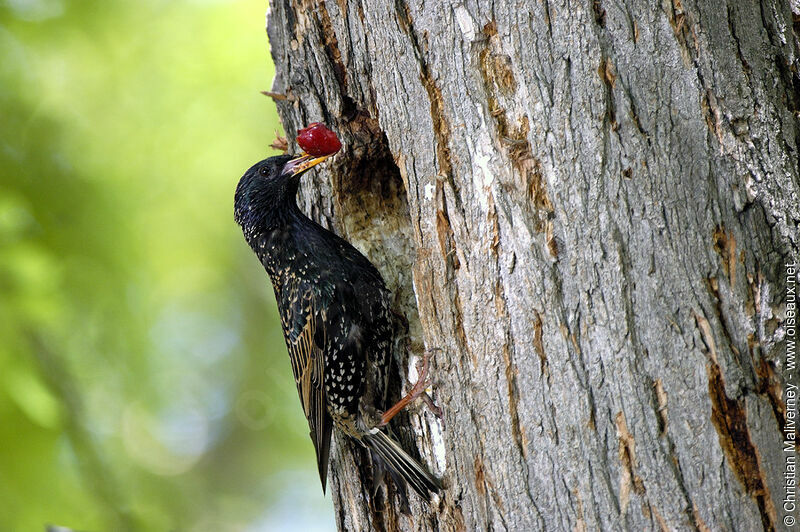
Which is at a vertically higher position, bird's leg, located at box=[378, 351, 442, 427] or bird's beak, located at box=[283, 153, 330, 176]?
bird's beak, located at box=[283, 153, 330, 176]

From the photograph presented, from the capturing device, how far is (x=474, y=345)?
2.41 meters

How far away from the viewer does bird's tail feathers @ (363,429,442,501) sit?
2805 millimetres

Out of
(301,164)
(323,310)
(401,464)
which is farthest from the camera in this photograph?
(323,310)

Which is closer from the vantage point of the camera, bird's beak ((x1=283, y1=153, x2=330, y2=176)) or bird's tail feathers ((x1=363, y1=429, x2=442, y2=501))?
bird's tail feathers ((x1=363, y1=429, x2=442, y2=501))

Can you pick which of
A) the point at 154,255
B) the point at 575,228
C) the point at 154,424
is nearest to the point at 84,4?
the point at 154,255

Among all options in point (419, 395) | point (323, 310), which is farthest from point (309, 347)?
point (419, 395)

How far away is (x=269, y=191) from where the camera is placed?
3488 mm

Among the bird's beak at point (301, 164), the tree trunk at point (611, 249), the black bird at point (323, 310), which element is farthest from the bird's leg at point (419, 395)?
the bird's beak at point (301, 164)

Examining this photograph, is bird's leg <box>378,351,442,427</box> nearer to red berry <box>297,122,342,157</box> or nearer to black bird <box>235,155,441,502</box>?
black bird <box>235,155,441,502</box>

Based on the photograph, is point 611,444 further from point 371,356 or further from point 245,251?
point 245,251

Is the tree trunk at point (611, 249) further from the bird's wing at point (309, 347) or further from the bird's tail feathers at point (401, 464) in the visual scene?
the bird's wing at point (309, 347)

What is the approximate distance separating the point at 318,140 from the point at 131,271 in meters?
2.85

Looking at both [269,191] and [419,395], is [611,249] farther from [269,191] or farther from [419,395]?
[269,191]

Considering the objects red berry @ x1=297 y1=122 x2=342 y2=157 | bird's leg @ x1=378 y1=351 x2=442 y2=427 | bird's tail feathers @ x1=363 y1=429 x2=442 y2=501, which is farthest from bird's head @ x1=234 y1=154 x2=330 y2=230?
bird's tail feathers @ x1=363 y1=429 x2=442 y2=501
